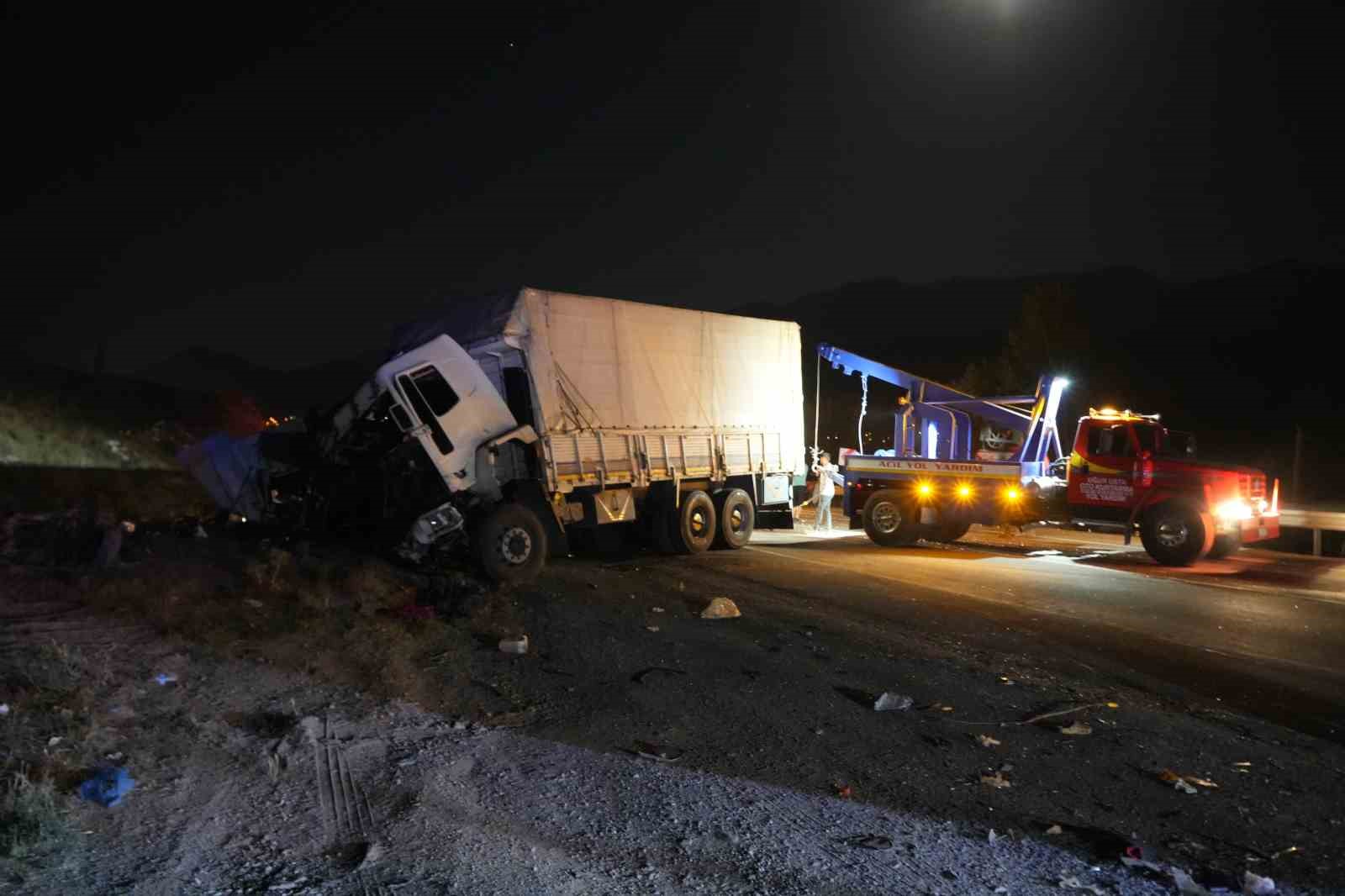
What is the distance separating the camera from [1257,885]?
389 cm

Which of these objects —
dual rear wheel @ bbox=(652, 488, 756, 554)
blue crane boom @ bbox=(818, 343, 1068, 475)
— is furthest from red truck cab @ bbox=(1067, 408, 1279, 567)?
dual rear wheel @ bbox=(652, 488, 756, 554)

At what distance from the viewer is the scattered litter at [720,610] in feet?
29.3

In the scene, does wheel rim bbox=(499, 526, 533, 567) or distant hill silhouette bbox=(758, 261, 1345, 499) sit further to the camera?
distant hill silhouette bbox=(758, 261, 1345, 499)

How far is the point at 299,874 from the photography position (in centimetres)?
376

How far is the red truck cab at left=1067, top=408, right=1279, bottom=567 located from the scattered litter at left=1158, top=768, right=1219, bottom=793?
31.7 ft

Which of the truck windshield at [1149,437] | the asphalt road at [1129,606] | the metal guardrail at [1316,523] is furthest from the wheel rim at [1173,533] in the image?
the metal guardrail at [1316,523]

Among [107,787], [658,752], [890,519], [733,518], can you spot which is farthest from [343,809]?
[890,519]

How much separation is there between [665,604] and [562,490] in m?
2.76

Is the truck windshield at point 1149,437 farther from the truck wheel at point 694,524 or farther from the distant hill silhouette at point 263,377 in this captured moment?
the distant hill silhouette at point 263,377

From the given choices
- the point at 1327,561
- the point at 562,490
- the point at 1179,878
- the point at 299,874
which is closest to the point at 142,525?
the point at 562,490

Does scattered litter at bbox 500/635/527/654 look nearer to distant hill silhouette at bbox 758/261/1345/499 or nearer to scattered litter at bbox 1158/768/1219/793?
scattered litter at bbox 1158/768/1219/793

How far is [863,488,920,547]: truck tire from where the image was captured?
15.9m

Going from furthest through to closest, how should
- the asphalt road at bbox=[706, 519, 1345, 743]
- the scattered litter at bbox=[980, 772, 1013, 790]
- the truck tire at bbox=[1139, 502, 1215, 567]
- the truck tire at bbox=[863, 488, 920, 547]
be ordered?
the truck tire at bbox=[863, 488, 920, 547]
the truck tire at bbox=[1139, 502, 1215, 567]
the asphalt road at bbox=[706, 519, 1345, 743]
the scattered litter at bbox=[980, 772, 1013, 790]

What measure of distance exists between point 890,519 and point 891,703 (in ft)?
33.2
